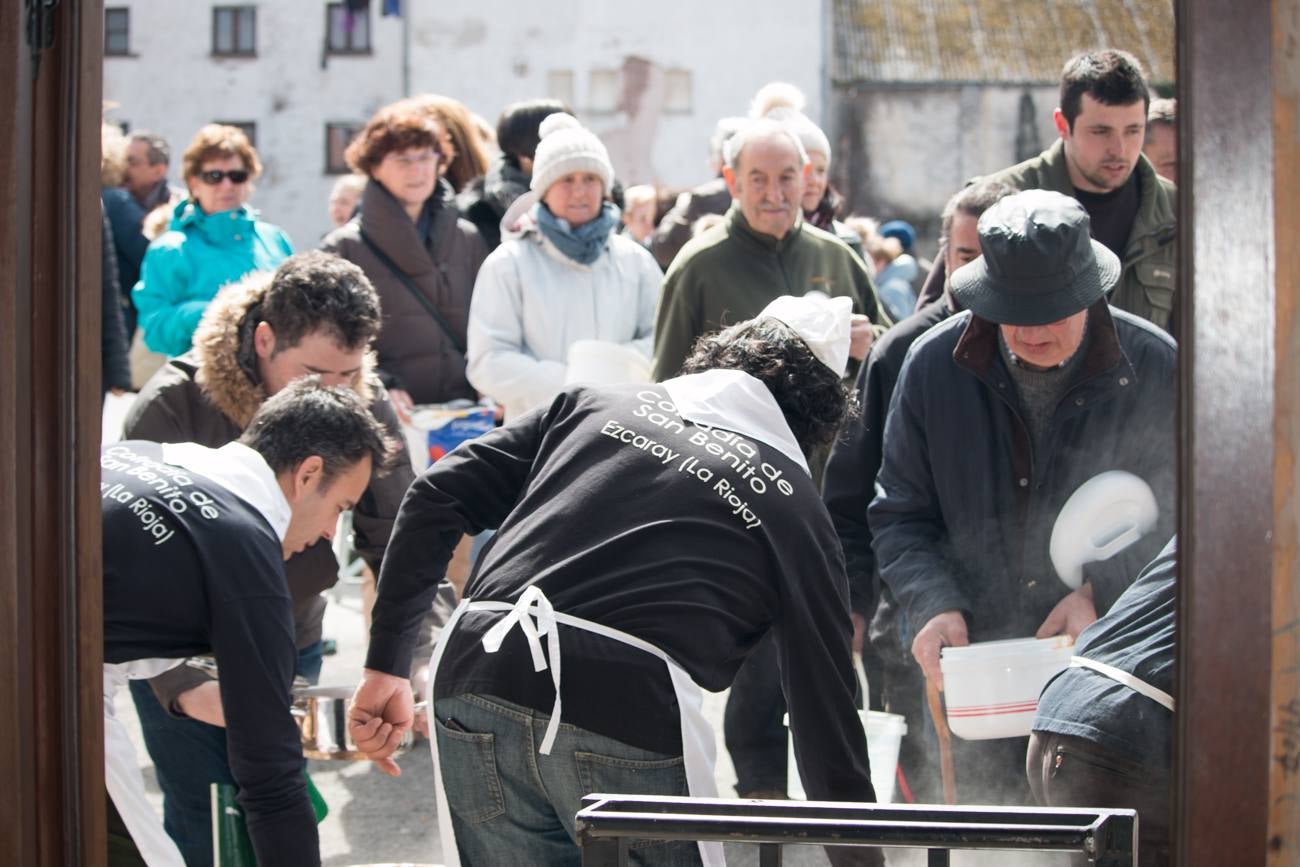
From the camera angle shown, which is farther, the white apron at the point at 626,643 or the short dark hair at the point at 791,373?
the short dark hair at the point at 791,373

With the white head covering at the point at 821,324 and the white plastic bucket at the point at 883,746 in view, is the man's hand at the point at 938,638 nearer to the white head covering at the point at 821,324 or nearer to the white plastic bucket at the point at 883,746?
the white plastic bucket at the point at 883,746

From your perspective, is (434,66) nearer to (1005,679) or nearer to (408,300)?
(408,300)

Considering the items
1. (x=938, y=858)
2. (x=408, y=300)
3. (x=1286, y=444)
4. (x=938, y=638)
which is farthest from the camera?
(x=408, y=300)

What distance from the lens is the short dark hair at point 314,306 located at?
3139 millimetres

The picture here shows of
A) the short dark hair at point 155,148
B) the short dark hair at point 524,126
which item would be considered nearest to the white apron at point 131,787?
the short dark hair at point 524,126

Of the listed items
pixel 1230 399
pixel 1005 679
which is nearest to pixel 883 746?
pixel 1005 679

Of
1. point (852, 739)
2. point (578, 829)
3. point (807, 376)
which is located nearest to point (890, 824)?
point (578, 829)

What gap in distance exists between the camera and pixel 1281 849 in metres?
1.48

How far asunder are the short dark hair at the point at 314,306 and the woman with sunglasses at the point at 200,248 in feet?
4.91

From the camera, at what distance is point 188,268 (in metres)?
4.62

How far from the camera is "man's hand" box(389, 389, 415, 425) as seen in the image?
13.8ft

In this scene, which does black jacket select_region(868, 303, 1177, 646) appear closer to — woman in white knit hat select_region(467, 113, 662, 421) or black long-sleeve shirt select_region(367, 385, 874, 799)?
black long-sleeve shirt select_region(367, 385, 874, 799)

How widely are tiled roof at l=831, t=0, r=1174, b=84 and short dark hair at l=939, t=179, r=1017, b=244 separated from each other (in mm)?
381

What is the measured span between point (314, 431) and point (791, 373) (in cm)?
87
